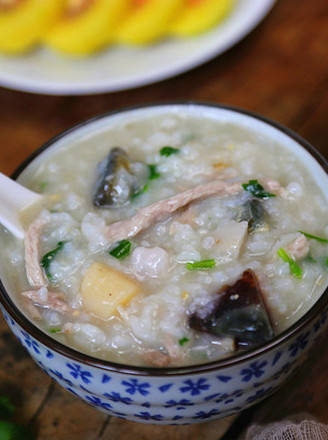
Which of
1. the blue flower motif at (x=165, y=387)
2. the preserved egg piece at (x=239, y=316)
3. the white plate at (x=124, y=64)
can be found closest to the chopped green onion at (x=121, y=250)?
the preserved egg piece at (x=239, y=316)

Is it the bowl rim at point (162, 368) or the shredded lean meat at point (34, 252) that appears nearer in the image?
the bowl rim at point (162, 368)

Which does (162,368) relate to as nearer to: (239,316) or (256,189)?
(239,316)

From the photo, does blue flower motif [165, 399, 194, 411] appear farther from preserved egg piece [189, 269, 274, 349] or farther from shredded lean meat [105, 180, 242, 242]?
shredded lean meat [105, 180, 242, 242]

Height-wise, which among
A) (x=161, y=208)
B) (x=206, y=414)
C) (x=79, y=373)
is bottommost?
(x=206, y=414)

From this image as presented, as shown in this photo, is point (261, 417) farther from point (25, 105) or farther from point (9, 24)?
Answer: point (9, 24)

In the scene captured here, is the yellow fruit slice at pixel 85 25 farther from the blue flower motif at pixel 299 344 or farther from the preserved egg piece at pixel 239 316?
the blue flower motif at pixel 299 344

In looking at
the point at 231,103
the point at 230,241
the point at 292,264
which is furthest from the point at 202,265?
the point at 231,103
